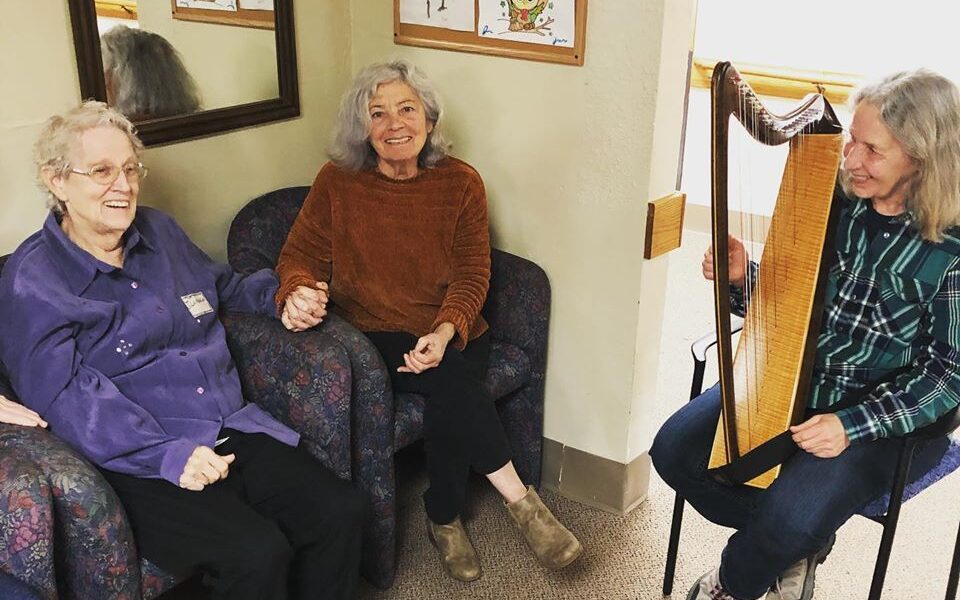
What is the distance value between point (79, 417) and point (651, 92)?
1.45 meters

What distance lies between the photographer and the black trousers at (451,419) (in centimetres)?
221

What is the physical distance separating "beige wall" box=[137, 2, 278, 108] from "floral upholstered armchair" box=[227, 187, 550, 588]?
290 mm

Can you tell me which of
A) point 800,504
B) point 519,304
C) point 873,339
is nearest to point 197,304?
point 519,304

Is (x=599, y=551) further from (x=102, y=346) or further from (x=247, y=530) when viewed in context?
(x=102, y=346)

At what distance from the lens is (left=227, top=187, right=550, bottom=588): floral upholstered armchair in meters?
2.09

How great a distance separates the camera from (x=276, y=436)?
1.98 m

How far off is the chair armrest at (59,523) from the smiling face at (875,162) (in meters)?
1.50

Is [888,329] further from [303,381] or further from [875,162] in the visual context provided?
[303,381]

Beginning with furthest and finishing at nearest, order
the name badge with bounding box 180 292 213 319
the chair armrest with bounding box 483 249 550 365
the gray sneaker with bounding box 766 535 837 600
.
→ the chair armrest with bounding box 483 249 550 365, the name badge with bounding box 180 292 213 319, the gray sneaker with bounding box 766 535 837 600

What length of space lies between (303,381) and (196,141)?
0.79 meters

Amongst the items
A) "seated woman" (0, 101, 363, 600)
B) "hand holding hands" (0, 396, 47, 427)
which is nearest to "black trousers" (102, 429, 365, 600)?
"seated woman" (0, 101, 363, 600)

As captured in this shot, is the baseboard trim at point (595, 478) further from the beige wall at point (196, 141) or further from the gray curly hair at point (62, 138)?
the gray curly hair at point (62, 138)

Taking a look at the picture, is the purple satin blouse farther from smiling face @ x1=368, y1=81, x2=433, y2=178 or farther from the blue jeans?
the blue jeans

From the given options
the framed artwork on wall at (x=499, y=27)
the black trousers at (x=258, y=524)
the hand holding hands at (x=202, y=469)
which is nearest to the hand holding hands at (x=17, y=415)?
the black trousers at (x=258, y=524)
